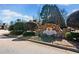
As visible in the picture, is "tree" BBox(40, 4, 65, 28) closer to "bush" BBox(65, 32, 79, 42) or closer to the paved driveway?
"bush" BBox(65, 32, 79, 42)

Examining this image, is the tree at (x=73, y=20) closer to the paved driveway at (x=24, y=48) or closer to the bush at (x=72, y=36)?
the bush at (x=72, y=36)

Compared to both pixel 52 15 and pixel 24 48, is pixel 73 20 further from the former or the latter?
pixel 24 48

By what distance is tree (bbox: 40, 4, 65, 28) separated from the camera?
596 centimetres

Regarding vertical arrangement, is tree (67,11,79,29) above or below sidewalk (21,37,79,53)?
above

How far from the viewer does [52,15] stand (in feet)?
19.8

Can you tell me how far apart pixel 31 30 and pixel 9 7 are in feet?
1.81

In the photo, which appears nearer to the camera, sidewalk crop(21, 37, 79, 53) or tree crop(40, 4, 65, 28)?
sidewalk crop(21, 37, 79, 53)

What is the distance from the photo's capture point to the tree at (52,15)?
5.96 metres

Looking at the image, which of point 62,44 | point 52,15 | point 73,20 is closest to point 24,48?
point 62,44

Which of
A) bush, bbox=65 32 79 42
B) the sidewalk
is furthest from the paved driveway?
bush, bbox=65 32 79 42

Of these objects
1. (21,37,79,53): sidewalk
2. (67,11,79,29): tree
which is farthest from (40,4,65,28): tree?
(21,37,79,53): sidewalk

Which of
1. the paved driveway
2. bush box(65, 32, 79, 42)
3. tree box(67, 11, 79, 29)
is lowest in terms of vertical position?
the paved driveway

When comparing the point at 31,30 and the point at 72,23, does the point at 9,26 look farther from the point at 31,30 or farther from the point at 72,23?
the point at 72,23

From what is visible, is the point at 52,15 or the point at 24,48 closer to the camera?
the point at 24,48
